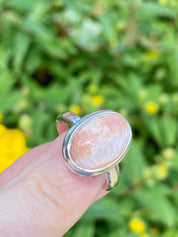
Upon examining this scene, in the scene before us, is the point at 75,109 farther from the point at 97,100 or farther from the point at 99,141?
the point at 99,141

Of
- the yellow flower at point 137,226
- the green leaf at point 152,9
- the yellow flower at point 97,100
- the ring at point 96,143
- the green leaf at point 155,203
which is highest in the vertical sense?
the ring at point 96,143

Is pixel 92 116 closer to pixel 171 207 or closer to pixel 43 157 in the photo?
pixel 43 157

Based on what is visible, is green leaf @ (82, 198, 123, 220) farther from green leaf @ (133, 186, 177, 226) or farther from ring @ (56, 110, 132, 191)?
ring @ (56, 110, 132, 191)

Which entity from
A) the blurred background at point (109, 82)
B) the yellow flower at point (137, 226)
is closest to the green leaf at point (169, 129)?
the blurred background at point (109, 82)

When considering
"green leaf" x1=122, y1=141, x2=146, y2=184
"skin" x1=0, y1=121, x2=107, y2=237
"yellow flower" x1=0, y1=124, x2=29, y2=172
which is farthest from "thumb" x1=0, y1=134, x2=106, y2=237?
"green leaf" x1=122, y1=141, x2=146, y2=184

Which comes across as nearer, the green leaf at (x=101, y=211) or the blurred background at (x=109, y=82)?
the green leaf at (x=101, y=211)

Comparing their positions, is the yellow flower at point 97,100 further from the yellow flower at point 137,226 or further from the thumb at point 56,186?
the thumb at point 56,186

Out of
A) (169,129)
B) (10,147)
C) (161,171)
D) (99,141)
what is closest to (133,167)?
(161,171)
